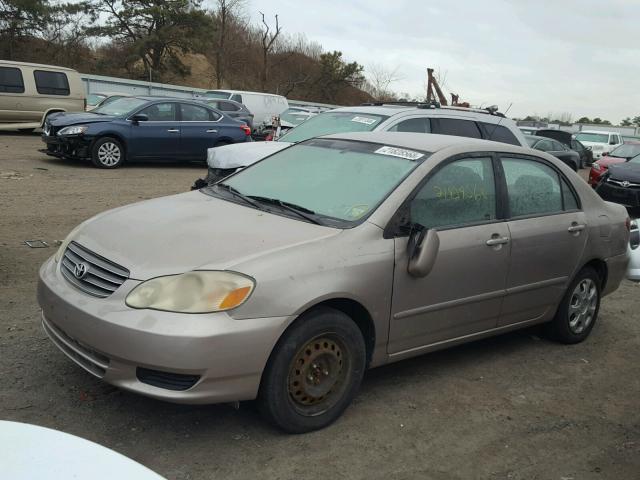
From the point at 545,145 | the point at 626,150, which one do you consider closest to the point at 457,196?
the point at 545,145

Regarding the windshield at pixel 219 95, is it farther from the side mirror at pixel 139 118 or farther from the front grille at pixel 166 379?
the front grille at pixel 166 379

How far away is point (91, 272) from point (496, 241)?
255 cm

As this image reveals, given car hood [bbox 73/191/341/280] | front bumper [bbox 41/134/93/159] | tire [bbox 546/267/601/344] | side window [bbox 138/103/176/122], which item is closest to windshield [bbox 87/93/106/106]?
side window [bbox 138/103/176/122]

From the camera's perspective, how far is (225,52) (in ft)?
161

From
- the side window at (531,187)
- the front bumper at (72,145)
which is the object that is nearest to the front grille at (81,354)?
the side window at (531,187)

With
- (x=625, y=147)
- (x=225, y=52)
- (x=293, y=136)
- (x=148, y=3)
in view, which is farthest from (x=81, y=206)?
(x=225, y=52)

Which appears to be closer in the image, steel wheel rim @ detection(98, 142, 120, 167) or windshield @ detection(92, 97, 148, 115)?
steel wheel rim @ detection(98, 142, 120, 167)

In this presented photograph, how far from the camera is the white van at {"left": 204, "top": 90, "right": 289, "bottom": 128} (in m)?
23.6

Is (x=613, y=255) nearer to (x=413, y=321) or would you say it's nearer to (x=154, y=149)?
(x=413, y=321)

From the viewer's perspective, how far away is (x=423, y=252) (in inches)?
148

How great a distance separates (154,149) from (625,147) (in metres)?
14.1

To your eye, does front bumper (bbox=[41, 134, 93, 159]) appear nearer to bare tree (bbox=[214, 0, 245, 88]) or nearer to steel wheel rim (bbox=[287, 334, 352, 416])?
steel wheel rim (bbox=[287, 334, 352, 416])

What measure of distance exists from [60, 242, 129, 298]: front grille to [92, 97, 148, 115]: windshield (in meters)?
10.2

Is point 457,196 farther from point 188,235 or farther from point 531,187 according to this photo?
point 188,235
